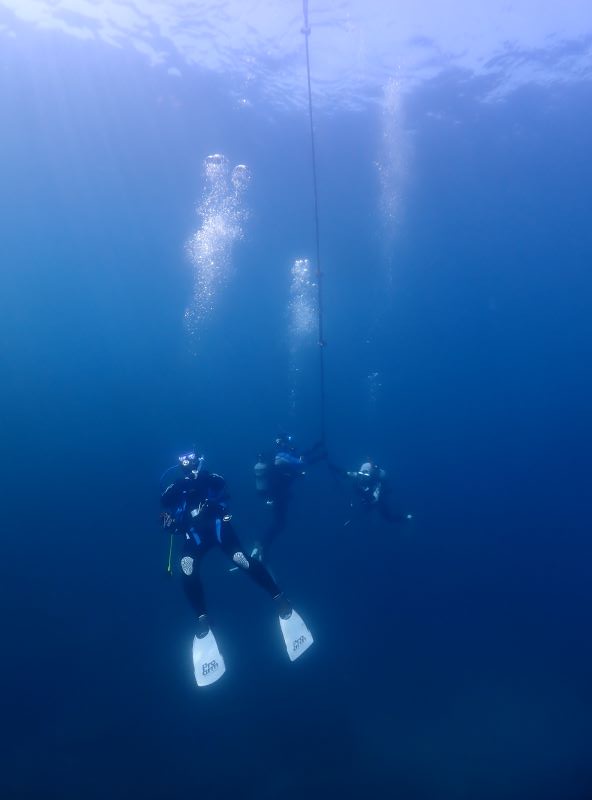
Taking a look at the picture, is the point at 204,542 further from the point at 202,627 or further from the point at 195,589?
the point at 202,627

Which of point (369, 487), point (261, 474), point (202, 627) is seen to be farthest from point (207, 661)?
point (369, 487)

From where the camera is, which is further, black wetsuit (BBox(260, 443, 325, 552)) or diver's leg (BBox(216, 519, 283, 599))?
black wetsuit (BBox(260, 443, 325, 552))

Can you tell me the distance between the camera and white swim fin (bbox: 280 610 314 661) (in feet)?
22.5

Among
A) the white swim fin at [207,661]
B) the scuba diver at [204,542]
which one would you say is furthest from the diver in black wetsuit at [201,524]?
the white swim fin at [207,661]

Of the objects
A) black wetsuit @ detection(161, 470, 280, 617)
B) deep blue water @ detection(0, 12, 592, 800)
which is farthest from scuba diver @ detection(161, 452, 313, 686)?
deep blue water @ detection(0, 12, 592, 800)

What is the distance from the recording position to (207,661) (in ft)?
21.9

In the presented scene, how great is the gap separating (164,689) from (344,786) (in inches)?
209

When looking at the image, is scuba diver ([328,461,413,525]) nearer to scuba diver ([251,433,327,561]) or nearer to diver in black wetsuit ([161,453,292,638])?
scuba diver ([251,433,327,561])

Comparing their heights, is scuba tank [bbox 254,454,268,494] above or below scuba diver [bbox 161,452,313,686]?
above

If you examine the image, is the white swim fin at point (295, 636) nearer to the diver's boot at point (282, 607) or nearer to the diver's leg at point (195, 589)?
the diver's boot at point (282, 607)

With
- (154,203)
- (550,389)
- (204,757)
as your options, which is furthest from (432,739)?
(550,389)

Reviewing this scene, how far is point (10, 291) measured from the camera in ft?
184

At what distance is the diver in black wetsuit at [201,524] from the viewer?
706 centimetres

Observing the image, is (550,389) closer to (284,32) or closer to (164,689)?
(284,32)
